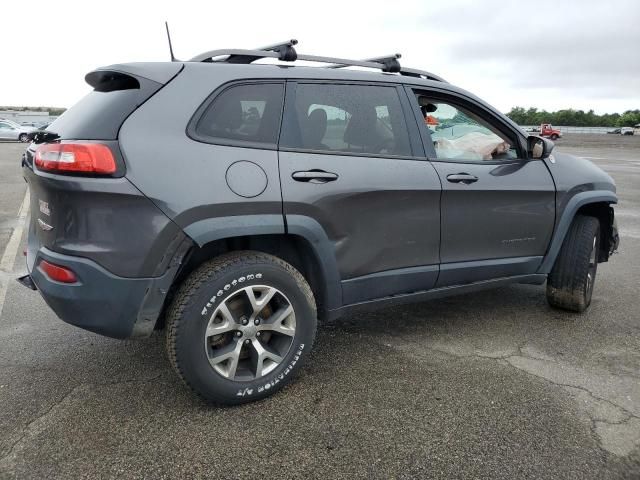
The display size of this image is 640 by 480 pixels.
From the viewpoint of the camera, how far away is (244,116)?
2.77m

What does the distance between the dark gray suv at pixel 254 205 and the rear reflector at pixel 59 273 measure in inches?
0.5

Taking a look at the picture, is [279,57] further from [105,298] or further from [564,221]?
[564,221]

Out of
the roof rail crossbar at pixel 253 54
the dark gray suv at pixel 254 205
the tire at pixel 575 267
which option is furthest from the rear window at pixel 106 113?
the tire at pixel 575 267

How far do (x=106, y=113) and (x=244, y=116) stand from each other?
0.68 metres

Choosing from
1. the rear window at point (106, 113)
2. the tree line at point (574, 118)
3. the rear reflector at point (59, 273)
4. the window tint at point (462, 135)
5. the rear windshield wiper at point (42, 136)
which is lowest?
the tree line at point (574, 118)

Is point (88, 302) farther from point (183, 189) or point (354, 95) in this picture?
point (354, 95)

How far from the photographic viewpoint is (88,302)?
96.8 inches

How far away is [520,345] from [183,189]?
2.51 m

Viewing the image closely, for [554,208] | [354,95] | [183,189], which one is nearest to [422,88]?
[354,95]

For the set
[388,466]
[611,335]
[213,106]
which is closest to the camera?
[388,466]

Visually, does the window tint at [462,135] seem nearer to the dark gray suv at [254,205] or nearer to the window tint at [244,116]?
the dark gray suv at [254,205]

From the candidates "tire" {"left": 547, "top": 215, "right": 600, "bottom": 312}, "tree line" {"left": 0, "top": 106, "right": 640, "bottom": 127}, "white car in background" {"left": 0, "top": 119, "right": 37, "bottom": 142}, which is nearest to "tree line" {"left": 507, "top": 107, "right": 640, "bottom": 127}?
"tree line" {"left": 0, "top": 106, "right": 640, "bottom": 127}

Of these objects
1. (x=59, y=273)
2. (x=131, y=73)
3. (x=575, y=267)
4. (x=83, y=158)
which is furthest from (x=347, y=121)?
(x=575, y=267)

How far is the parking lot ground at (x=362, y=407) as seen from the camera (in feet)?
7.55
